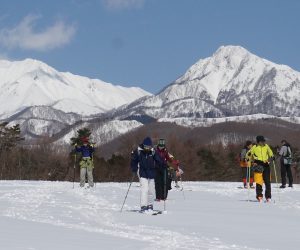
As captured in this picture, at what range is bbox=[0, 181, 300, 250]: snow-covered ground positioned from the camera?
31.6 feet

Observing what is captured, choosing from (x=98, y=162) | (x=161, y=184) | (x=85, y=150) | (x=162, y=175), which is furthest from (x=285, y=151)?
(x=98, y=162)

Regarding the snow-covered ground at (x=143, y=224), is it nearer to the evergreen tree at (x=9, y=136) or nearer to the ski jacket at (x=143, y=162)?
the ski jacket at (x=143, y=162)

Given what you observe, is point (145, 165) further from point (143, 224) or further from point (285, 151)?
point (285, 151)

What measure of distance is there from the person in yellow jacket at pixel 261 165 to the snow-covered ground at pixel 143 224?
0.56m

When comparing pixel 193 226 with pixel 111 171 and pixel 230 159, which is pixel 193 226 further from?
pixel 230 159

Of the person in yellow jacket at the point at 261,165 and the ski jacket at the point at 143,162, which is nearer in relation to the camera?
the ski jacket at the point at 143,162

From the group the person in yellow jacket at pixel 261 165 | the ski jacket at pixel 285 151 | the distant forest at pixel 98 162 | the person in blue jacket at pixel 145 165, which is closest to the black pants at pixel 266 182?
the person in yellow jacket at pixel 261 165

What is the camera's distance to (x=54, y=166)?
3314 inches

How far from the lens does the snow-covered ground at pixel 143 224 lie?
962cm

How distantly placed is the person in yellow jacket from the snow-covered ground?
0.56 meters

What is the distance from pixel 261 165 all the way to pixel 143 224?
22.7 feet

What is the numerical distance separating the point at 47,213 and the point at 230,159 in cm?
8003

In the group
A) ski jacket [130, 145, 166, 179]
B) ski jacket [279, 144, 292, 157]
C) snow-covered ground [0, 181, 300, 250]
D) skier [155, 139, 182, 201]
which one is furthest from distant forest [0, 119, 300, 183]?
ski jacket [130, 145, 166, 179]

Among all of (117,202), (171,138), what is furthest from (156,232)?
(171,138)
